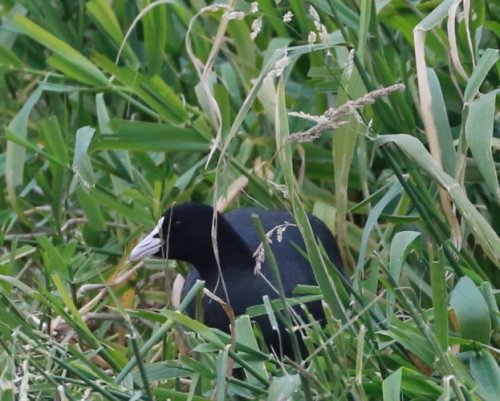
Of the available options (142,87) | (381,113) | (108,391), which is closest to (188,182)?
(142,87)

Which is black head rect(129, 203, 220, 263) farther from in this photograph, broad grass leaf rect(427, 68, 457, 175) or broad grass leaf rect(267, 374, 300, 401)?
broad grass leaf rect(267, 374, 300, 401)

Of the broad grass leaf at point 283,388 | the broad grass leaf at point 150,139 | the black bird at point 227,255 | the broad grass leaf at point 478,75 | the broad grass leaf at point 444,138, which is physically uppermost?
the broad grass leaf at point 478,75

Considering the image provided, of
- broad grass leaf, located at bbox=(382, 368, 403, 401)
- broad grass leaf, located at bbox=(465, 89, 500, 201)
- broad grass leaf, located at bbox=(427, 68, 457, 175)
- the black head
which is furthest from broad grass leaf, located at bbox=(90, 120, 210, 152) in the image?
broad grass leaf, located at bbox=(382, 368, 403, 401)

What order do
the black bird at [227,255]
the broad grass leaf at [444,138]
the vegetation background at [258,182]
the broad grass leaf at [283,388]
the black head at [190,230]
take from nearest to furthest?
the broad grass leaf at [283,388], the vegetation background at [258,182], the broad grass leaf at [444,138], the black bird at [227,255], the black head at [190,230]

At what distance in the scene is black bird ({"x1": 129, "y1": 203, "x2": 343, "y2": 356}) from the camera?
2176mm

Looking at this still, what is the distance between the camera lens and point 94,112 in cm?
285

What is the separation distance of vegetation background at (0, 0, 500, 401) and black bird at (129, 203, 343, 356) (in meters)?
0.06

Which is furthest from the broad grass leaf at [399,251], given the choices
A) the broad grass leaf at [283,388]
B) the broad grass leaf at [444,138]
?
the broad grass leaf at [283,388]

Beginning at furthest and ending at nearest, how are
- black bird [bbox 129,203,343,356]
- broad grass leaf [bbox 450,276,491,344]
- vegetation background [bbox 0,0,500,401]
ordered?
black bird [bbox 129,203,343,356]
broad grass leaf [bbox 450,276,491,344]
vegetation background [bbox 0,0,500,401]

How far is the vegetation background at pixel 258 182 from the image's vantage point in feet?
4.98

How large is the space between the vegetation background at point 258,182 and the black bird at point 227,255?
0.19 feet

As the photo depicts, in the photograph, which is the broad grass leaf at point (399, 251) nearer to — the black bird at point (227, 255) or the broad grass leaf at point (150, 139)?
the black bird at point (227, 255)

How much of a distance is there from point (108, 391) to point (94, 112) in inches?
56.0

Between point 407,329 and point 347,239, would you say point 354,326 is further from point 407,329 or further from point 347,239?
point 347,239
